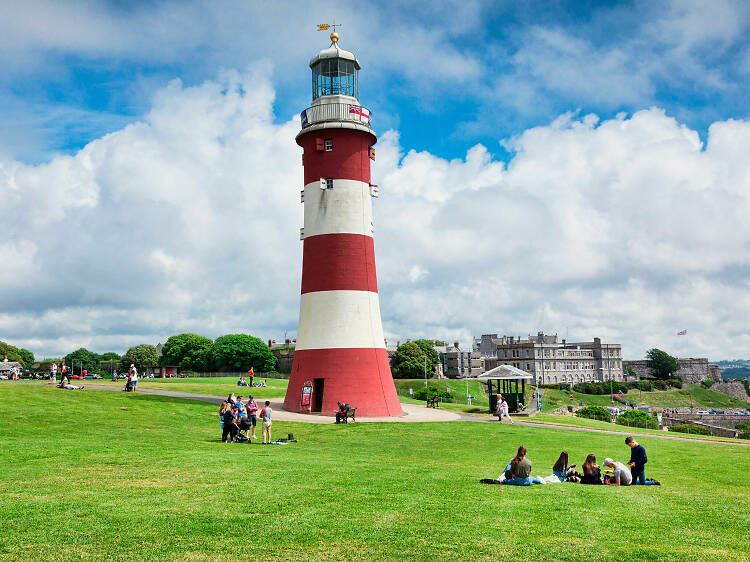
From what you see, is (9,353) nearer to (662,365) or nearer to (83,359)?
(83,359)

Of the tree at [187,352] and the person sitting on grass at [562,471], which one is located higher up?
the tree at [187,352]

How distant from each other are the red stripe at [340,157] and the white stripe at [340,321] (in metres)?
A: 7.04

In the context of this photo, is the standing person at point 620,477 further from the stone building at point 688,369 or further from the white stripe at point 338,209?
the stone building at point 688,369

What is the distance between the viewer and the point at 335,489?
40.4 ft

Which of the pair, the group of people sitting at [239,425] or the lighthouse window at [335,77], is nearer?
the group of people sitting at [239,425]

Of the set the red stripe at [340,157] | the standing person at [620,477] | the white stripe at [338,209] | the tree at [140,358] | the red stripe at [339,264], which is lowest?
the standing person at [620,477]

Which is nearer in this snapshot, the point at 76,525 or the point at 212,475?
the point at 76,525

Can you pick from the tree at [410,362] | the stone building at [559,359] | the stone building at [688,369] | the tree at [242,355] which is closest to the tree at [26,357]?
the tree at [242,355]

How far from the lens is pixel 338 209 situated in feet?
110

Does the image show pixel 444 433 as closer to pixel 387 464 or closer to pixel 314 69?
pixel 387 464

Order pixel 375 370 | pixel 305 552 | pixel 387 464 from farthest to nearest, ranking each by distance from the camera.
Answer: pixel 375 370, pixel 387 464, pixel 305 552

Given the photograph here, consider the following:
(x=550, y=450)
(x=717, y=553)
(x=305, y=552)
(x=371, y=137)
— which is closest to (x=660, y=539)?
(x=717, y=553)

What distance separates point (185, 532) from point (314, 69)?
104 feet

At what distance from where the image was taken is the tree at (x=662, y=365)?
156 meters
